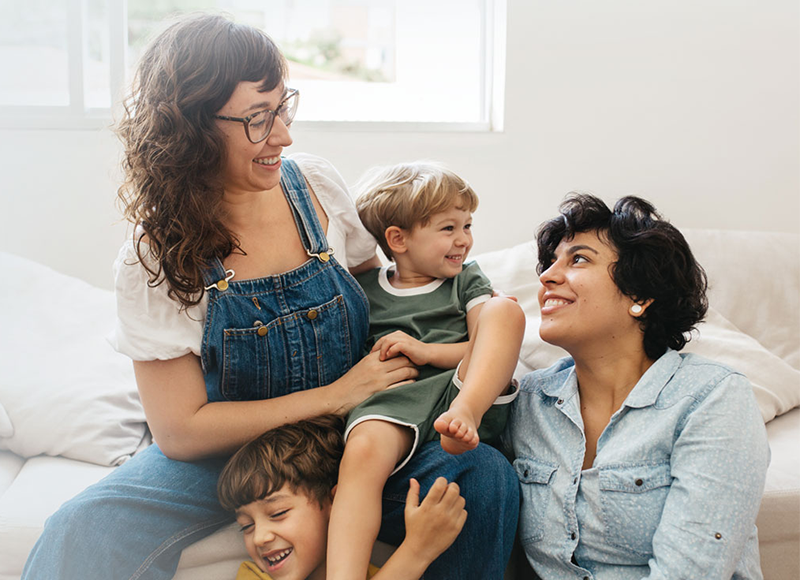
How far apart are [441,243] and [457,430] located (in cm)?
51

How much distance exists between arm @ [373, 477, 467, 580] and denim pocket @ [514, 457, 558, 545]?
0.56ft

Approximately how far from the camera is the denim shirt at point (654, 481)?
1183 mm

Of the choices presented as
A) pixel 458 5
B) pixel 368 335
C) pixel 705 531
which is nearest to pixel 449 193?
pixel 368 335

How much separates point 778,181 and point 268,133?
2.22m

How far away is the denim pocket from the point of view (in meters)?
1.39

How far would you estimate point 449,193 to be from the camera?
63.4 inches

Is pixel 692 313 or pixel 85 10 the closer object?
pixel 692 313

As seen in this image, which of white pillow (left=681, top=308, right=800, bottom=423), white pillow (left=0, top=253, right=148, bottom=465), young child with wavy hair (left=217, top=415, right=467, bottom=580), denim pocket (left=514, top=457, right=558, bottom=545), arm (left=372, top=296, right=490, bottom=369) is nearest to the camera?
young child with wavy hair (left=217, top=415, right=467, bottom=580)

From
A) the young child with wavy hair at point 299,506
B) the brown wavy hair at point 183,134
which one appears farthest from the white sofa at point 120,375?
the brown wavy hair at point 183,134

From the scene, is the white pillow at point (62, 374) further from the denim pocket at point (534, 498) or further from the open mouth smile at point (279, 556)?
the denim pocket at point (534, 498)

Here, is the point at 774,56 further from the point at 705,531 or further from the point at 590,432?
the point at 705,531

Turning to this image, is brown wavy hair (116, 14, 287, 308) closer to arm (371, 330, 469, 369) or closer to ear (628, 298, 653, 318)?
arm (371, 330, 469, 369)

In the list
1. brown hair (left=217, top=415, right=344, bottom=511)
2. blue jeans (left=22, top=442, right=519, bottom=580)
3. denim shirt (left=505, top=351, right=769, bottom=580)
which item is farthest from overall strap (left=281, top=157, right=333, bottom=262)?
denim shirt (left=505, top=351, right=769, bottom=580)

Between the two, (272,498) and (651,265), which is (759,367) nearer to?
(651,265)
